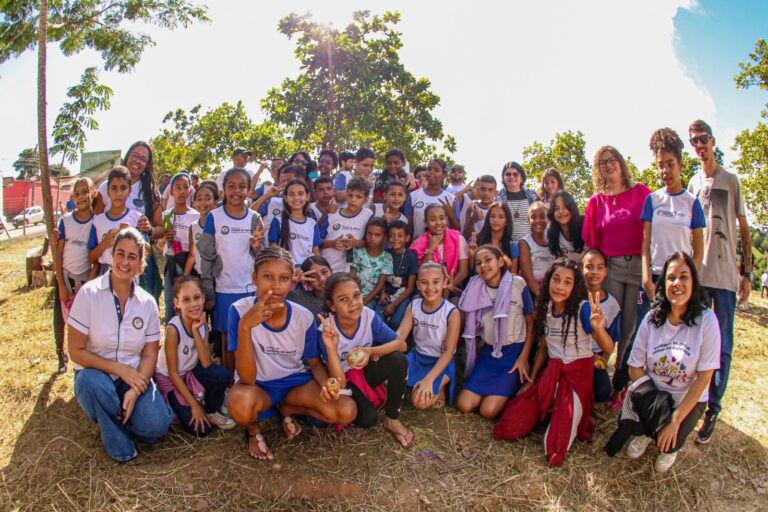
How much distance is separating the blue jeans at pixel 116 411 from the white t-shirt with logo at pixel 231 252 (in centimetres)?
108

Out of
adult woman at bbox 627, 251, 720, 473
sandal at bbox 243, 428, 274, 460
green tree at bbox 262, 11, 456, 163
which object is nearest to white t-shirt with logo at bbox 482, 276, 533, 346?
adult woman at bbox 627, 251, 720, 473

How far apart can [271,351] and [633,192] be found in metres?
3.15

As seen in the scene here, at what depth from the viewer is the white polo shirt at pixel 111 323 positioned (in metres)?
3.08

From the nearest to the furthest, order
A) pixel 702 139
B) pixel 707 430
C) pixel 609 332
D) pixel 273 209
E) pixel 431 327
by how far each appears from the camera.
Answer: pixel 707 430
pixel 702 139
pixel 431 327
pixel 609 332
pixel 273 209

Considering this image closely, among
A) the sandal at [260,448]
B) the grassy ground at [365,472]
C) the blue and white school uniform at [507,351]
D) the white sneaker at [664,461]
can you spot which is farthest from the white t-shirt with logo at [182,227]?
the white sneaker at [664,461]

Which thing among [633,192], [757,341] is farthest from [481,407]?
[757,341]

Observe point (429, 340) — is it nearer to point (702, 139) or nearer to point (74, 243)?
point (702, 139)

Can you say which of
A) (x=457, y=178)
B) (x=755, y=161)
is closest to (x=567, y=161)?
(x=755, y=161)

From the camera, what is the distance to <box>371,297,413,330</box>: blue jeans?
4203mm

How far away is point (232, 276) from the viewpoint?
4.00m

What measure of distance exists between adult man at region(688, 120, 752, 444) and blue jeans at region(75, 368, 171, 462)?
392 cm

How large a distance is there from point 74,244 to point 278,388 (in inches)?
90.8

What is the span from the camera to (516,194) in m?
5.25

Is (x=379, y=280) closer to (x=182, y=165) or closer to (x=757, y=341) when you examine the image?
(x=757, y=341)
